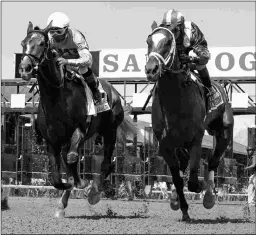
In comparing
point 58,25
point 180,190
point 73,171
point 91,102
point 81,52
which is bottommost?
point 180,190

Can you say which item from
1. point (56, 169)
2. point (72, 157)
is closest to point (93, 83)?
point (72, 157)

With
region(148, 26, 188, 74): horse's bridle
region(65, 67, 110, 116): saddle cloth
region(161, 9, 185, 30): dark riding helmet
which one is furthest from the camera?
region(65, 67, 110, 116): saddle cloth

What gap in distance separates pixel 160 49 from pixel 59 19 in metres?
2.38

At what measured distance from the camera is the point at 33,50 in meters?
10.8

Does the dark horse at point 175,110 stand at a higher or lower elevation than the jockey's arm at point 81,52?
lower

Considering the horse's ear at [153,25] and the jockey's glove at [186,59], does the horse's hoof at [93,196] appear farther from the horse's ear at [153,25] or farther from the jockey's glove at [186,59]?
the horse's ear at [153,25]

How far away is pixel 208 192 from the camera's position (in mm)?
11641

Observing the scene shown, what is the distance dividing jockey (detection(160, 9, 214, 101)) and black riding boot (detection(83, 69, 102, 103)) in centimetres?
200

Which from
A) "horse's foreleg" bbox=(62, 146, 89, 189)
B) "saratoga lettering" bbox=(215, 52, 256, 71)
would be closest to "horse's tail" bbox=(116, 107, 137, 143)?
"horse's foreleg" bbox=(62, 146, 89, 189)

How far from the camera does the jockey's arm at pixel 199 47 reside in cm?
1087

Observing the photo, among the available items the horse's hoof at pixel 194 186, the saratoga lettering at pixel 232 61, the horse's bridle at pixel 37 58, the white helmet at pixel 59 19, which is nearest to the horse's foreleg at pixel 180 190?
the horse's hoof at pixel 194 186

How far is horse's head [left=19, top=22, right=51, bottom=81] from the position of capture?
34.6 ft

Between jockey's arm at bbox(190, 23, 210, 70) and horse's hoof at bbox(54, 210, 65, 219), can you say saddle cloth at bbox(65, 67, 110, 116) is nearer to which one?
horse's hoof at bbox(54, 210, 65, 219)

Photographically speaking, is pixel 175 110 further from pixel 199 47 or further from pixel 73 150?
pixel 73 150
